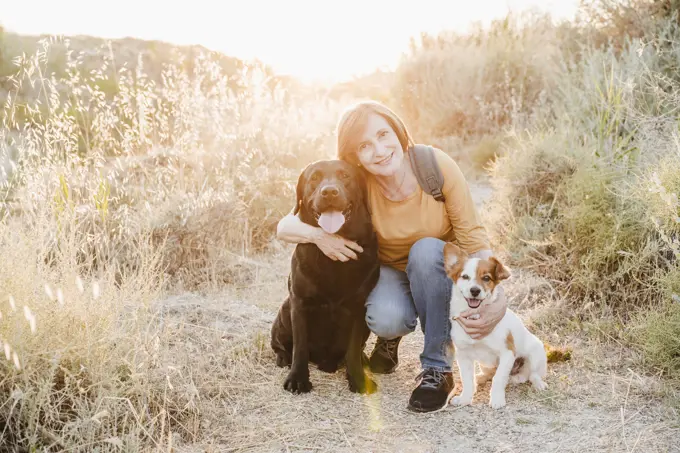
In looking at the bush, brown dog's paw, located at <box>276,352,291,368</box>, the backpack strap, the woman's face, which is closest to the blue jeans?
the backpack strap

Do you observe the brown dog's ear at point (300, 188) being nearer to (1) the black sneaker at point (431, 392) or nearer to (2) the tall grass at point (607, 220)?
(1) the black sneaker at point (431, 392)

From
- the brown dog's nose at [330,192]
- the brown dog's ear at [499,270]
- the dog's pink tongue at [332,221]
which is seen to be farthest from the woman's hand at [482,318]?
the brown dog's nose at [330,192]

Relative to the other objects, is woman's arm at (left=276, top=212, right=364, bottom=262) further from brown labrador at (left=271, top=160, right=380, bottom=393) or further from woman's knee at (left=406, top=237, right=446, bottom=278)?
woman's knee at (left=406, top=237, right=446, bottom=278)

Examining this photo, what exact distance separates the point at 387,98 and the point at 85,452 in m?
9.96

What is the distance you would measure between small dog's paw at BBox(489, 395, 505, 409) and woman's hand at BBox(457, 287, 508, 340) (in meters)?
0.29

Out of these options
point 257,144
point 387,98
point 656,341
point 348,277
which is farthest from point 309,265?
point 387,98

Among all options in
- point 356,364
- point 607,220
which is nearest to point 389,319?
point 356,364

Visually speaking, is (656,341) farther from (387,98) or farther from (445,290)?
(387,98)

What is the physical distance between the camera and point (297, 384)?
118 inches

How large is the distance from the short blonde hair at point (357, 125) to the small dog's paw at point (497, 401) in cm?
131

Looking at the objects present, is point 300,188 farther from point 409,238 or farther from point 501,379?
point 501,379

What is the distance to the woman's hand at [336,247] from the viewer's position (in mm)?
2896

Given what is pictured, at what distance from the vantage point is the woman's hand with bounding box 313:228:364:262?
2.90 meters

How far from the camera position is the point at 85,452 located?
218 cm
